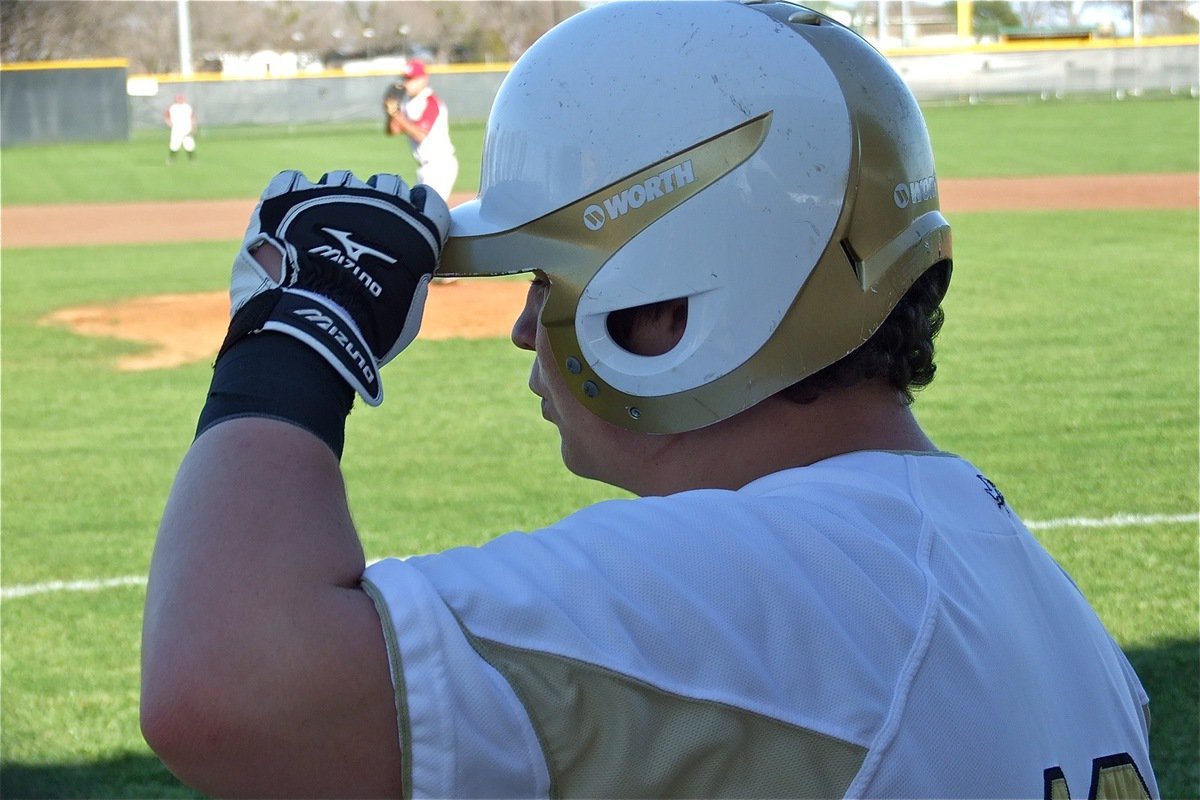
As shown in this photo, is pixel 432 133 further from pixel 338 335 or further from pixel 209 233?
pixel 338 335

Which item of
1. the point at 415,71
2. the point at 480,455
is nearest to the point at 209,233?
the point at 415,71

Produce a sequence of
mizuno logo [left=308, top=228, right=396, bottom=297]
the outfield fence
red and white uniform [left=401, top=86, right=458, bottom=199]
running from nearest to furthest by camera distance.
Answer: mizuno logo [left=308, top=228, right=396, bottom=297] → red and white uniform [left=401, top=86, right=458, bottom=199] → the outfield fence

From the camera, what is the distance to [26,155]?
35.4 metres

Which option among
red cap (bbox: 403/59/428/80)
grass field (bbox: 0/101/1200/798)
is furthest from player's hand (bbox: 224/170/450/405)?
red cap (bbox: 403/59/428/80)

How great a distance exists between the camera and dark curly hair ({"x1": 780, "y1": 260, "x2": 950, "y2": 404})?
1.68m

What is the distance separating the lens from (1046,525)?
6.38 metres

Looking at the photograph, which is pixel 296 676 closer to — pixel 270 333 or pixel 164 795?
pixel 270 333

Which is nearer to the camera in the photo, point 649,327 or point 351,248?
point 351,248

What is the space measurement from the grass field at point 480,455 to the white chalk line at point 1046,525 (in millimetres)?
16

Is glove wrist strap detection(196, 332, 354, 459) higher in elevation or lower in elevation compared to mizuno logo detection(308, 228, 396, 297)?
lower

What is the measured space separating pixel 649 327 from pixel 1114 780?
2.46ft

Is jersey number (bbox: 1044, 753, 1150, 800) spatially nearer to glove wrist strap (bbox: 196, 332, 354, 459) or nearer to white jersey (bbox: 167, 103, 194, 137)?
glove wrist strap (bbox: 196, 332, 354, 459)

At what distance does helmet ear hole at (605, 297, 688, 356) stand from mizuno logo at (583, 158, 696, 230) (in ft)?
0.38

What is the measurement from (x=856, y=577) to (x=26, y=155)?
37.8m
